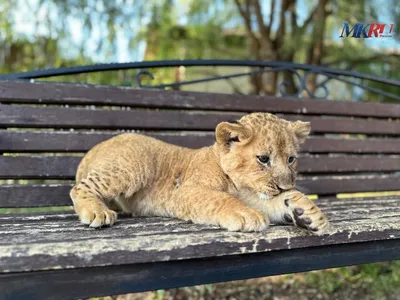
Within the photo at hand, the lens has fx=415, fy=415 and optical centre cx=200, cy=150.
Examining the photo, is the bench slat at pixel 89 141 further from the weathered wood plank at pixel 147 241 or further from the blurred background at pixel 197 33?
the blurred background at pixel 197 33

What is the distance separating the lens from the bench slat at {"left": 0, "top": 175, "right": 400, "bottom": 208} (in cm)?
246

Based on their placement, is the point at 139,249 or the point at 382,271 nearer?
the point at 139,249

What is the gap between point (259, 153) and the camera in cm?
181

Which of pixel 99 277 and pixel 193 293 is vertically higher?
pixel 99 277

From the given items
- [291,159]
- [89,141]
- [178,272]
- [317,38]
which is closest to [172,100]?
[89,141]

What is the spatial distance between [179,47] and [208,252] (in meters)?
6.04

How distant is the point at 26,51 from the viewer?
250 inches

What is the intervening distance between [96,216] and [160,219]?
15.3 inches

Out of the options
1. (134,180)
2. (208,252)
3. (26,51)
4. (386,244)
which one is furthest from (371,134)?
(26,51)

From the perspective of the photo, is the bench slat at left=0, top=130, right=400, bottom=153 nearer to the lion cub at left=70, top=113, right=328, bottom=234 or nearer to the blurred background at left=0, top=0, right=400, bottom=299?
the lion cub at left=70, top=113, right=328, bottom=234

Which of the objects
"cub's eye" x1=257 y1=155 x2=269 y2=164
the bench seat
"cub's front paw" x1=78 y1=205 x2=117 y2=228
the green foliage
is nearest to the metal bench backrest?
the bench seat

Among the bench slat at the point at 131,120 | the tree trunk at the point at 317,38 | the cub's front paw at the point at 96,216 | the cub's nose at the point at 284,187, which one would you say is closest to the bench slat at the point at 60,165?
the bench slat at the point at 131,120

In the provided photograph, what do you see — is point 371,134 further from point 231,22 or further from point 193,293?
point 231,22

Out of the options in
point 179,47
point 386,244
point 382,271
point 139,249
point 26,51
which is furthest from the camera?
point 179,47
